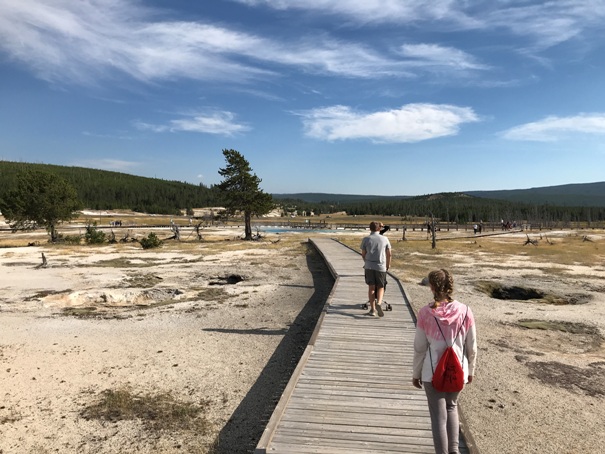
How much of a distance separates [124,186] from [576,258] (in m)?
174

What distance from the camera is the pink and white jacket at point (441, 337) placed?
3.93 m

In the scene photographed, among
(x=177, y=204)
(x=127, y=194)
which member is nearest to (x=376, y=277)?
(x=177, y=204)

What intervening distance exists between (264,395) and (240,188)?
39.3 metres

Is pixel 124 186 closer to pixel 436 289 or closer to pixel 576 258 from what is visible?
pixel 576 258

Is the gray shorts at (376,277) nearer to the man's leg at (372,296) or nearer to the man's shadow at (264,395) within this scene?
the man's leg at (372,296)

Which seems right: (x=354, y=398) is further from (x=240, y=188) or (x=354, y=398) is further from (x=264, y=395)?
(x=240, y=188)

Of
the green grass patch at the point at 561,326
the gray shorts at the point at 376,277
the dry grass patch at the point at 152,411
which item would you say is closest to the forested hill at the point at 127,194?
the green grass patch at the point at 561,326

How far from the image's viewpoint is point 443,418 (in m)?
4.14

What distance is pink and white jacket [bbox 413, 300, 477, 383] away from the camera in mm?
3930

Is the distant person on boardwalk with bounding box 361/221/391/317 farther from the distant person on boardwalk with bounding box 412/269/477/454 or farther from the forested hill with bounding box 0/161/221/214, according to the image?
the forested hill with bounding box 0/161/221/214

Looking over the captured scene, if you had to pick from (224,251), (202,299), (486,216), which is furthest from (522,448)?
(486,216)

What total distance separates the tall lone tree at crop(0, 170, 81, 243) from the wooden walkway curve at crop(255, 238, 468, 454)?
1624 inches

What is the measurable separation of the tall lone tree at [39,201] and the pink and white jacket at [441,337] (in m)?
46.3

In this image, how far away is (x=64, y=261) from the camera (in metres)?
28.0
